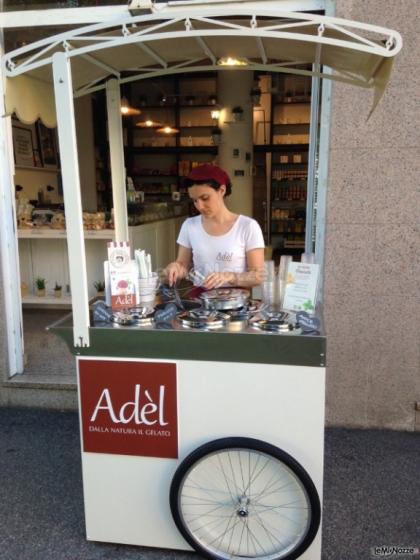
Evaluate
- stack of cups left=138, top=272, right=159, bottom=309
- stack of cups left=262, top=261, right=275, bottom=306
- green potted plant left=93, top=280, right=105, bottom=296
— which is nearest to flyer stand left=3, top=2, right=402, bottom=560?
stack of cups left=138, top=272, right=159, bottom=309

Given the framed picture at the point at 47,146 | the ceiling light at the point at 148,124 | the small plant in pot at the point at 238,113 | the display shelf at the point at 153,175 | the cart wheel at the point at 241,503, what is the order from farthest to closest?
1. the display shelf at the point at 153,175
2. the ceiling light at the point at 148,124
3. the small plant in pot at the point at 238,113
4. the framed picture at the point at 47,146
5. the cart wheel at the point at 241,503

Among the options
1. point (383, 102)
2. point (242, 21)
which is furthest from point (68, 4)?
point (383, 102)

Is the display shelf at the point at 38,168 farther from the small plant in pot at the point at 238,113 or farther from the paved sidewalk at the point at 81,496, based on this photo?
the paved sidewalk at the point at 81,496

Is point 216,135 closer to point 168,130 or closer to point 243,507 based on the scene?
point 168,130

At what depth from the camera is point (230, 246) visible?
2.70 meters

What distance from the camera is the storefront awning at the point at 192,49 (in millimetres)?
1654

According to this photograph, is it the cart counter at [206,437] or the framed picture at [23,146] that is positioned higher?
the framed picture at [23,146]

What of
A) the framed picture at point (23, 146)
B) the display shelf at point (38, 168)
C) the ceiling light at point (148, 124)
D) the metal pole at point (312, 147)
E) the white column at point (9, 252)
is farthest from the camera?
the ceiling light at point (148, 124)

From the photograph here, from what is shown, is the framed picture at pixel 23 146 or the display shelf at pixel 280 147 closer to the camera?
the framed picture at pixel 23 146

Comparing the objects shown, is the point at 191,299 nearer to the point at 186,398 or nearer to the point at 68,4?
the point at 186,398

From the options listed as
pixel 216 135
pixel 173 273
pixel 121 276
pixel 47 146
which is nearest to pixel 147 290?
pixel 121 276

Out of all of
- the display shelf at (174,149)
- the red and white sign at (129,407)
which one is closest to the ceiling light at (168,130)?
the display shelf at (174,149)

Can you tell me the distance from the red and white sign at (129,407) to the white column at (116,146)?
74.4 inches

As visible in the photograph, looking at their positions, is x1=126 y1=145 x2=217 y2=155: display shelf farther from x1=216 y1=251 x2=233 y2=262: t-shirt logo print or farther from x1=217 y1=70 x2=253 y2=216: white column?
x1=216 y1=251 x2=233 y2=262: t-shirt logo print
